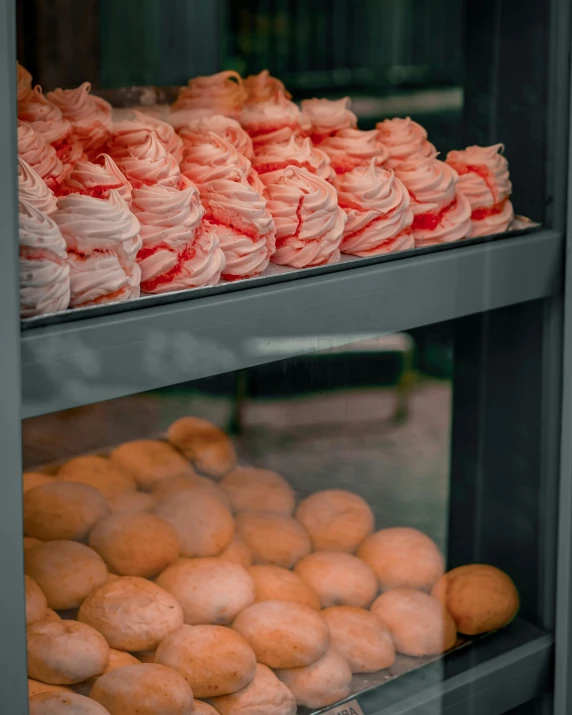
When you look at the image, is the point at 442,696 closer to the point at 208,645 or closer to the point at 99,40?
the point at 208,645

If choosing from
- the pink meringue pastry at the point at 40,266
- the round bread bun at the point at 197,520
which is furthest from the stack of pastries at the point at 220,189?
the round bread bun at the point at 197,520

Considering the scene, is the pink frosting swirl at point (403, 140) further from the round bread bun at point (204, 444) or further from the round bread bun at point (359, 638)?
the round bread bun at point (359, 638)

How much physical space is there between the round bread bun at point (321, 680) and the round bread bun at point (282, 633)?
0.04 ft

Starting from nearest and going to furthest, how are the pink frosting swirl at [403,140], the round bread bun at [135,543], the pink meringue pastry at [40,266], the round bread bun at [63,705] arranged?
the pink meringue pastry at [40,266]
the round bread bun at [63,705]
the round bread bun at [135,543]
the pink frosting swirl at [403,140]

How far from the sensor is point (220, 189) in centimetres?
112

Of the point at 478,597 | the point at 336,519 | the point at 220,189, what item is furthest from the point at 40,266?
the point at 478,597

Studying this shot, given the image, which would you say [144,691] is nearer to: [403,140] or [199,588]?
[199,588]

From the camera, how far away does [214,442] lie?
1168 millimetres

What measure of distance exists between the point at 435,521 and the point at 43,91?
2.75ft

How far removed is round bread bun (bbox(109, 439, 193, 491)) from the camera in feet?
3.59

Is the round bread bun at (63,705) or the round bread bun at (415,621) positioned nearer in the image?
the round bread bun at (63,705)

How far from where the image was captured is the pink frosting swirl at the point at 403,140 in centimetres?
133

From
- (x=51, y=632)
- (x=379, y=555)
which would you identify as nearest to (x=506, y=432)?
(x=379, y=555)

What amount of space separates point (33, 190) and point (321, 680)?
2.33 feet
